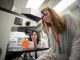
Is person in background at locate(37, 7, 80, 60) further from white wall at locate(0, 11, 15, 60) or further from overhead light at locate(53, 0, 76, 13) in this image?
overhead light at locate(53, 0, 76, 13)

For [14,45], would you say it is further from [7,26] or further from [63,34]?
[63,34]

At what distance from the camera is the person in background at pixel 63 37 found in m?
1.07

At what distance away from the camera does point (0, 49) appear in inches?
40.4

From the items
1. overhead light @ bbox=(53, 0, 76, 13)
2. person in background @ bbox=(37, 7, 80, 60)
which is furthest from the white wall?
overhead light @ bbox=(53, 0, 76, 13)

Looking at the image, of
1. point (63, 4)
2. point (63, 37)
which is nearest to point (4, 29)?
point (63, 37)

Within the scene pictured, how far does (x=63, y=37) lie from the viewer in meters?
1.24

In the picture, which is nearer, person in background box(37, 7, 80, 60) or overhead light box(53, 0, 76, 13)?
person in background box(37, 7, 80, 60)

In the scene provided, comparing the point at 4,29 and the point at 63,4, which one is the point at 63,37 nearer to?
the point at 4,29

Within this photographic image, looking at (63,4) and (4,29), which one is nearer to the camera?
(4,29)

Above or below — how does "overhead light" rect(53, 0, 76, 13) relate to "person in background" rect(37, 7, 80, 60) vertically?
above

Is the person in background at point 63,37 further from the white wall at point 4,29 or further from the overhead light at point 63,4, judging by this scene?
the overhead light at point 63,4

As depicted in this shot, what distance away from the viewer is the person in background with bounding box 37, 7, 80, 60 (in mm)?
1068

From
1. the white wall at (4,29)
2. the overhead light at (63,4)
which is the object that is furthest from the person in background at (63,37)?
the overhead light at (63,4)

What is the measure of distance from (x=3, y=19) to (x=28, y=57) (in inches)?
35.4
